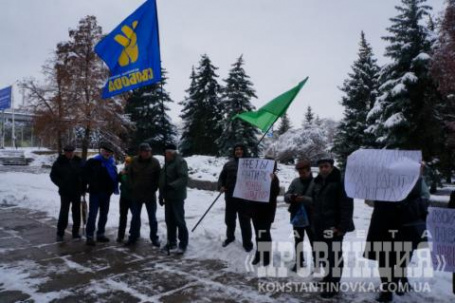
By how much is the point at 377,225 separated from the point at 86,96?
904 inches

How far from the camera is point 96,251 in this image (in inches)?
230

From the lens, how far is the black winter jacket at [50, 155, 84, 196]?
21.5 feet

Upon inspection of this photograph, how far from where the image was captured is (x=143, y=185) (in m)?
6.13

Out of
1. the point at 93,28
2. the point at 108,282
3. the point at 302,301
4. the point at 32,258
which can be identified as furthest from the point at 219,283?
the point at 93,28

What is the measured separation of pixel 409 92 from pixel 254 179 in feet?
50.9

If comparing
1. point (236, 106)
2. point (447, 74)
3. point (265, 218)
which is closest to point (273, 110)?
point (265, 218)

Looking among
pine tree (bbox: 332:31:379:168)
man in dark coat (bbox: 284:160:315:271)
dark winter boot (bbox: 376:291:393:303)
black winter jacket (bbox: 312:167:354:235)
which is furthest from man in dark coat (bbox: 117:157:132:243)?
pine tree (bbox: 332:31:379:168)

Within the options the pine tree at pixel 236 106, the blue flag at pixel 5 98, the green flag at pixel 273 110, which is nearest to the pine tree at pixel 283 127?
the pine tree at pixel 236 106

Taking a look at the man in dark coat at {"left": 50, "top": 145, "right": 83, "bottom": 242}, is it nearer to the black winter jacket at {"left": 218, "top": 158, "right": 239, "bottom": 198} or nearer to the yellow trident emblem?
the yellow trident emblem

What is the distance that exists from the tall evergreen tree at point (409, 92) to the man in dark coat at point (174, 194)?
14.4 meters

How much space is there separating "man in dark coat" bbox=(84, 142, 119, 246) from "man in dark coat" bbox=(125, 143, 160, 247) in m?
0.50

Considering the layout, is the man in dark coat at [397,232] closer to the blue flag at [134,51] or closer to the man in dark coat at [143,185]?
the man in dark coat at [143,185]

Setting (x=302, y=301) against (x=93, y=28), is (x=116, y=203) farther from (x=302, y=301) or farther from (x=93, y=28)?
(x=93, y=28)

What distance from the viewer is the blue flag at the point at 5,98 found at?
37.6 meters
